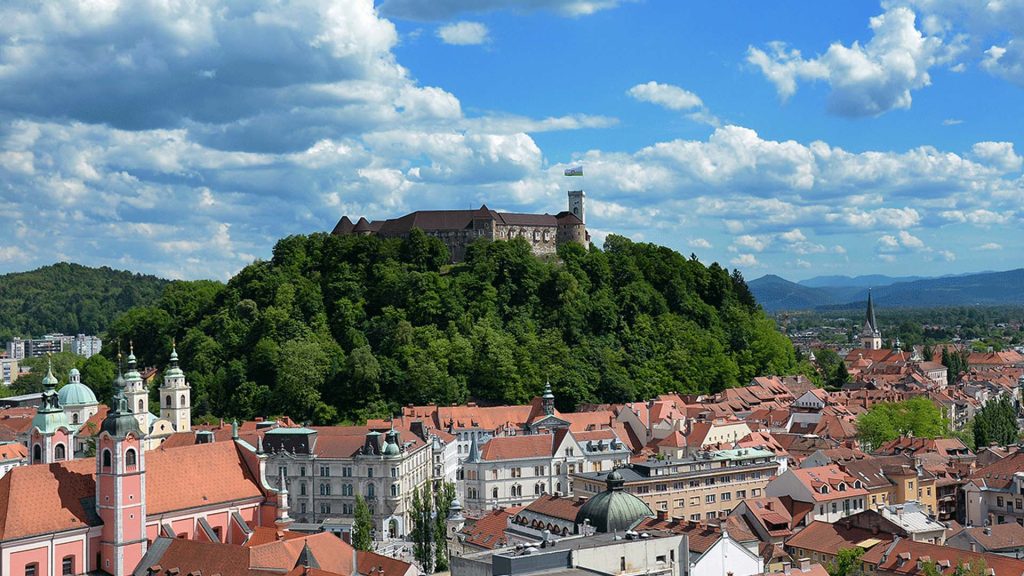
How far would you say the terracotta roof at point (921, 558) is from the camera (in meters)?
47.1

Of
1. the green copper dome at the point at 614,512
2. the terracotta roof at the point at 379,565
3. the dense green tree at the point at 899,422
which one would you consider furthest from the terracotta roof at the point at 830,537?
the dense green tree at the point at 899,422

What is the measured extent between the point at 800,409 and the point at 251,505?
63.0 metres

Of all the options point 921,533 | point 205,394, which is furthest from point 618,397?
point 921,533

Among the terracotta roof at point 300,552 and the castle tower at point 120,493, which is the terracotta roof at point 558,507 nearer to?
the terracotta roof at point 300,552

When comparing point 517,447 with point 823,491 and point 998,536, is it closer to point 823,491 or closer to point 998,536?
point 823,491

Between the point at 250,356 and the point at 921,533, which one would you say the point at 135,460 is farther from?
the point at 250,356

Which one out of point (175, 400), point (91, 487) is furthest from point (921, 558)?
point (175, 400)

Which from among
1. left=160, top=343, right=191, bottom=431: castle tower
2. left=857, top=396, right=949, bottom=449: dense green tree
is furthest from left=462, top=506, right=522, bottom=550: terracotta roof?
left=857, top=396, right=949, bottom=449: dense green tree

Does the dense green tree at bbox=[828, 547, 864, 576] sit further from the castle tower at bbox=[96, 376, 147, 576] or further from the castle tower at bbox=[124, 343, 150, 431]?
the castle tower at bbox=[124, 343, 150, 431]

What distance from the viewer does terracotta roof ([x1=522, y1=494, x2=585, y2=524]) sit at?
57812 millimetres

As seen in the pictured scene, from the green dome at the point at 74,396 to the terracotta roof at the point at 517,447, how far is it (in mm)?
34980

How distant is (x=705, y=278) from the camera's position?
129 m

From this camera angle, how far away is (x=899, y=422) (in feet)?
328

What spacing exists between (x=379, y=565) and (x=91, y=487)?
12.8 meters
